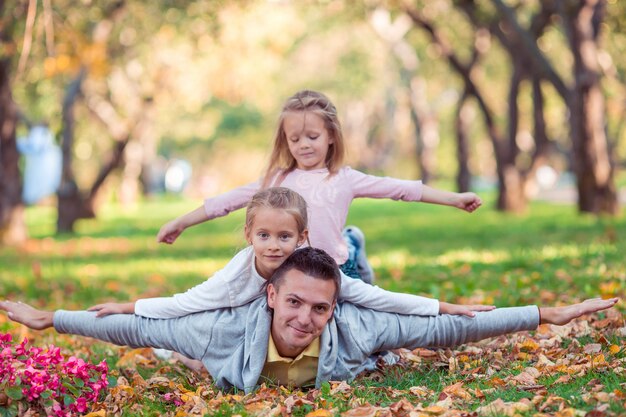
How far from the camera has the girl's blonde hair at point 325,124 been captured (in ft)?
20.2

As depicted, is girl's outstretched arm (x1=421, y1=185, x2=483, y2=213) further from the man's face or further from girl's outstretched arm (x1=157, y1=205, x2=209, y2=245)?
girl's outstretched arm (x1=157, y1=205, x2=209, y2=245)

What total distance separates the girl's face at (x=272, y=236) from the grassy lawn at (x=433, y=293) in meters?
0.44

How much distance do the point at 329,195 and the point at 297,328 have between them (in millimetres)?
1122

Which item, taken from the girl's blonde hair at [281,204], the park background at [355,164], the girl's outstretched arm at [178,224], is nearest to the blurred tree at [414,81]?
the park background at [355,164]

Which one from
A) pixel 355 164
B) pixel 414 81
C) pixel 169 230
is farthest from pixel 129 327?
pixel 414 81

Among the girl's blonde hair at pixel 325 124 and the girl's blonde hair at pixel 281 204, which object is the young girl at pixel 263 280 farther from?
the girl's blonde hair at pixel 325 124

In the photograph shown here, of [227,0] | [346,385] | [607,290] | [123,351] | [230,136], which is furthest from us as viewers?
[230,136]

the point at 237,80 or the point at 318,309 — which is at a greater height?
the point at 237,80

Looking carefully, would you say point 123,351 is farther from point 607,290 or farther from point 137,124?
point 137,124

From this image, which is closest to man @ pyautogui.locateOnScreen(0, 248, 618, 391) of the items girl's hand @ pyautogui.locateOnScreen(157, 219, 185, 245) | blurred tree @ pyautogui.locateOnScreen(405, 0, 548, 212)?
girl's hand @ pyautogui.locateOnScreen(157, 219, 185, 245)

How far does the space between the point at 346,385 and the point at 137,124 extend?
27737 millimetres

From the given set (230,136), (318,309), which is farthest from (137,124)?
(230,136)

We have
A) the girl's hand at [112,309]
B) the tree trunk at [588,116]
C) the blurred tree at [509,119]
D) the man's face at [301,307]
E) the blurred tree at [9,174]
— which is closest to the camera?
the man's face at [301,307]

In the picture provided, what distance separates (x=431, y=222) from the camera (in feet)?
71.5
